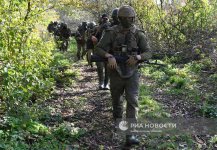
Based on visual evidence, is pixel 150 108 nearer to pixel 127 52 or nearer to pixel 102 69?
pixel 127 52

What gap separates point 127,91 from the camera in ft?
20.8

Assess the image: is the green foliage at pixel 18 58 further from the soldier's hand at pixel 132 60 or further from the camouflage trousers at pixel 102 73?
the camouflage trousers at pixel 102 73

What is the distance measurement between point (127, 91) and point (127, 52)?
0.66 metres

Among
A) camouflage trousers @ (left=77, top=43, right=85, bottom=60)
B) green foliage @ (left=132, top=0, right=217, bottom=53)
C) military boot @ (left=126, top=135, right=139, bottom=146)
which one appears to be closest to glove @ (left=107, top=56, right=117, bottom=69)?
military boot @ (left=126, top=135, right=139, bottom=146)

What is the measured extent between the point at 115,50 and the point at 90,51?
658 centimetres

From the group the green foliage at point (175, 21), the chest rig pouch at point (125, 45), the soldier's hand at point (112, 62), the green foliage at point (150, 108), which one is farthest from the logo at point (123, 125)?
the green foliage at point (175, 21)

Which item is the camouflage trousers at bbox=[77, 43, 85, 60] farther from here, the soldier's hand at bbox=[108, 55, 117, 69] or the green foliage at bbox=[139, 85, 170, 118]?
the soldier's hand at bbox=[108, 55, 117, 69]

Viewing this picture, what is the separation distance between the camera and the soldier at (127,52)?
623 centimetres

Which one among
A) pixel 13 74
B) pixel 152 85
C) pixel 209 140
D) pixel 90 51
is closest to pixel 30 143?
pixel 13 74

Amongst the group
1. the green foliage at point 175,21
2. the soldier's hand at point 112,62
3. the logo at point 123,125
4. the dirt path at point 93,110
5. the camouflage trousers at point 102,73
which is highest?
the green foliage at point 175,21

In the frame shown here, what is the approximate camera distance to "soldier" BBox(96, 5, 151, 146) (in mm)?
6227

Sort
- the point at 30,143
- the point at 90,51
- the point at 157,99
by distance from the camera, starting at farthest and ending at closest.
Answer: the point at 90,51, the point at 157,99, the point at 30,143

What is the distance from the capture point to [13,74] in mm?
5969

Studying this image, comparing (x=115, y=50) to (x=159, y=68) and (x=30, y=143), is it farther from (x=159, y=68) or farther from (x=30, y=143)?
(x=159, y=68)
